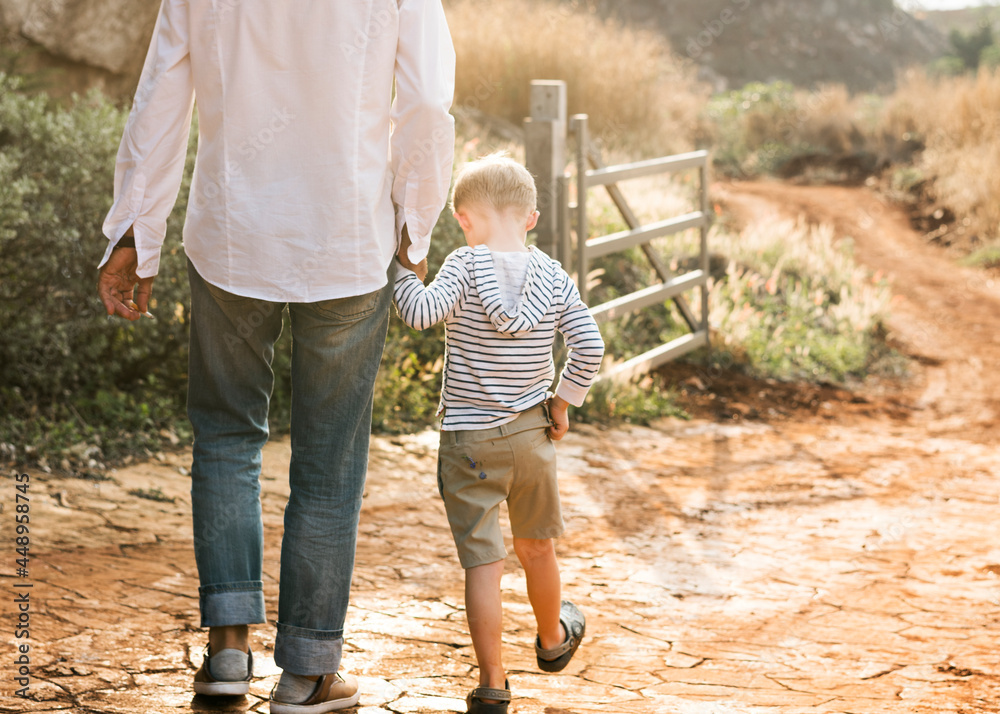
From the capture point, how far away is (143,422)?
4.55m

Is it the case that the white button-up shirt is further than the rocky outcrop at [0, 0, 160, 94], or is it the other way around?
the rocky outcrop at [0, 0, 160, 94]

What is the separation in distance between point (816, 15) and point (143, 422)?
41.7m

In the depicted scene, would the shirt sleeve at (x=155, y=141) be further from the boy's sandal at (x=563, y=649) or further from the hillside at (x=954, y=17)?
the hillside at (x=954, y=17)

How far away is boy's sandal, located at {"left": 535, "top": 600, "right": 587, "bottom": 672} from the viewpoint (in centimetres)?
245

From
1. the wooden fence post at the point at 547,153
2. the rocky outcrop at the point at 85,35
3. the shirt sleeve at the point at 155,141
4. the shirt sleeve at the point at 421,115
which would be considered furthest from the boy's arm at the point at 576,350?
the rocky outcrop at the point at 85,35

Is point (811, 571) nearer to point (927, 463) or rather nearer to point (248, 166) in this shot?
point (927, 463)

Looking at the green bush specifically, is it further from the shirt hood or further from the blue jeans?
the shirt hood

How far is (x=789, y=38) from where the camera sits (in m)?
39.3

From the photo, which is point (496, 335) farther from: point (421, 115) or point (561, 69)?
point (561, 69)

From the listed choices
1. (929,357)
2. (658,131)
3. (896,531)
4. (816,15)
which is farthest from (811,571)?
(816,15)

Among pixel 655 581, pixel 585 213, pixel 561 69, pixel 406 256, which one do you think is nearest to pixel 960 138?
pixel 561 69

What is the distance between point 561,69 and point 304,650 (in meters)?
11.3

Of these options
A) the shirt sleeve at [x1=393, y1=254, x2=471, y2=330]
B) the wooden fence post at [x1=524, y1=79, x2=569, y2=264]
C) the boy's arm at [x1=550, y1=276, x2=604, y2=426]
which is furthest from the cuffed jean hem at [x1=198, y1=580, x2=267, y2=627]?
the wooden fence post at [x1=524, y1=79, x2=569, y2=264]

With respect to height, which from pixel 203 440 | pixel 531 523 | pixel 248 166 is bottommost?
pixel 531 523
